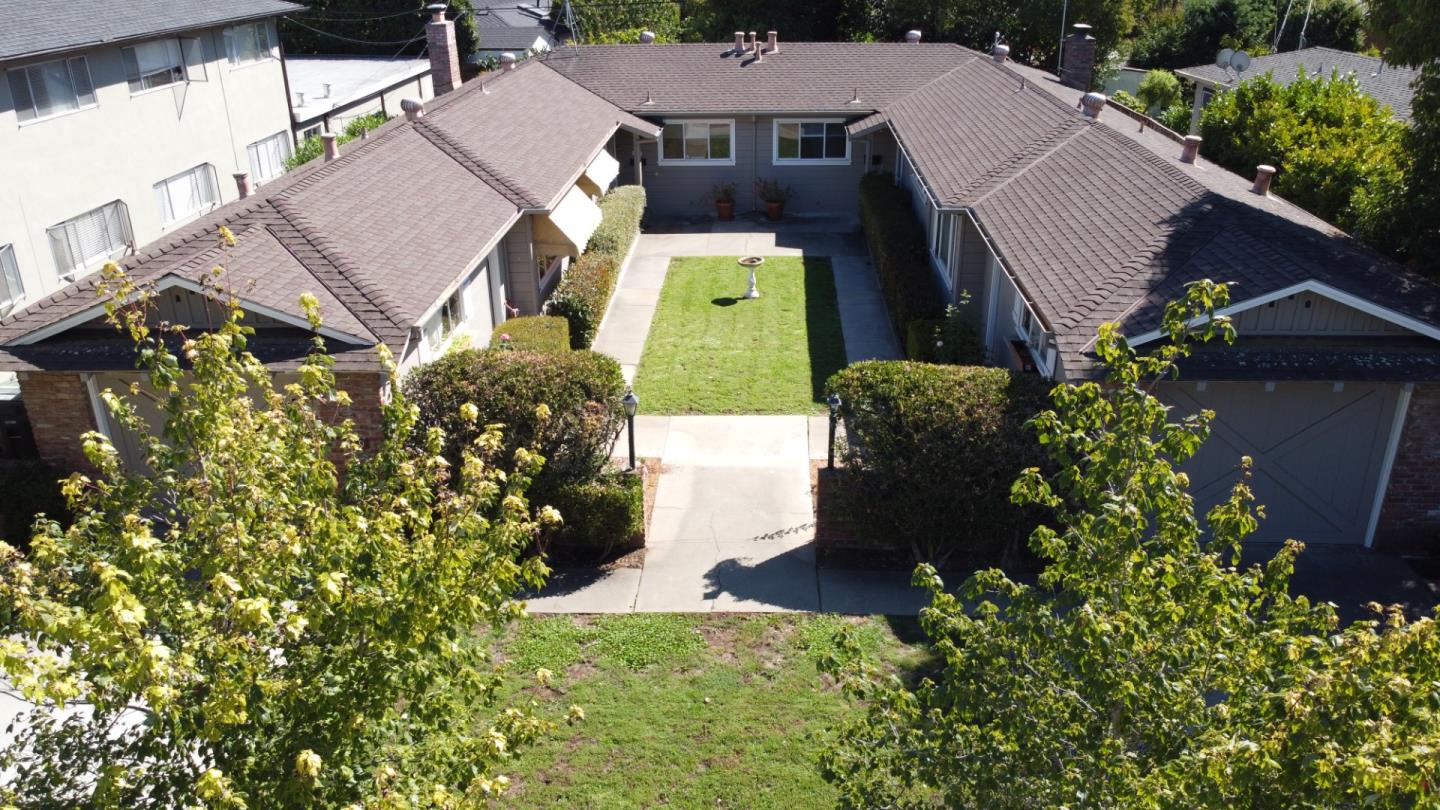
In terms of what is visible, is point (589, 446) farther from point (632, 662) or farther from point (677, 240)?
point (677, 240)

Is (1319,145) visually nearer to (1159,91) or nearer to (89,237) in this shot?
(1159,91)

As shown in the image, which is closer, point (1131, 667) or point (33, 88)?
point (1131, 667)

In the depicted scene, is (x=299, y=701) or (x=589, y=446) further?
(x=589, y=446)

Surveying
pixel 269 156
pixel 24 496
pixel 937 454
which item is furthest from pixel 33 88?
pixel 937 454

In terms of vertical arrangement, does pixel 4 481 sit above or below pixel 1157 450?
below

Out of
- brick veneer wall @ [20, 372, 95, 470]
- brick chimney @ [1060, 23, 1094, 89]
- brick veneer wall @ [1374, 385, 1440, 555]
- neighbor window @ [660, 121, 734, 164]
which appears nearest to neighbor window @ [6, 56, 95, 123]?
brick veneer wall @ [20, 372, 95, 470]

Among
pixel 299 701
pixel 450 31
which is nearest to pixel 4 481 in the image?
pixel 299 701

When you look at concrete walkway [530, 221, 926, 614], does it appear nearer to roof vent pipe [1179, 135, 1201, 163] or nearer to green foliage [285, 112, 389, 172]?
roof vent pipe [1179, 135, 1201, 163]
